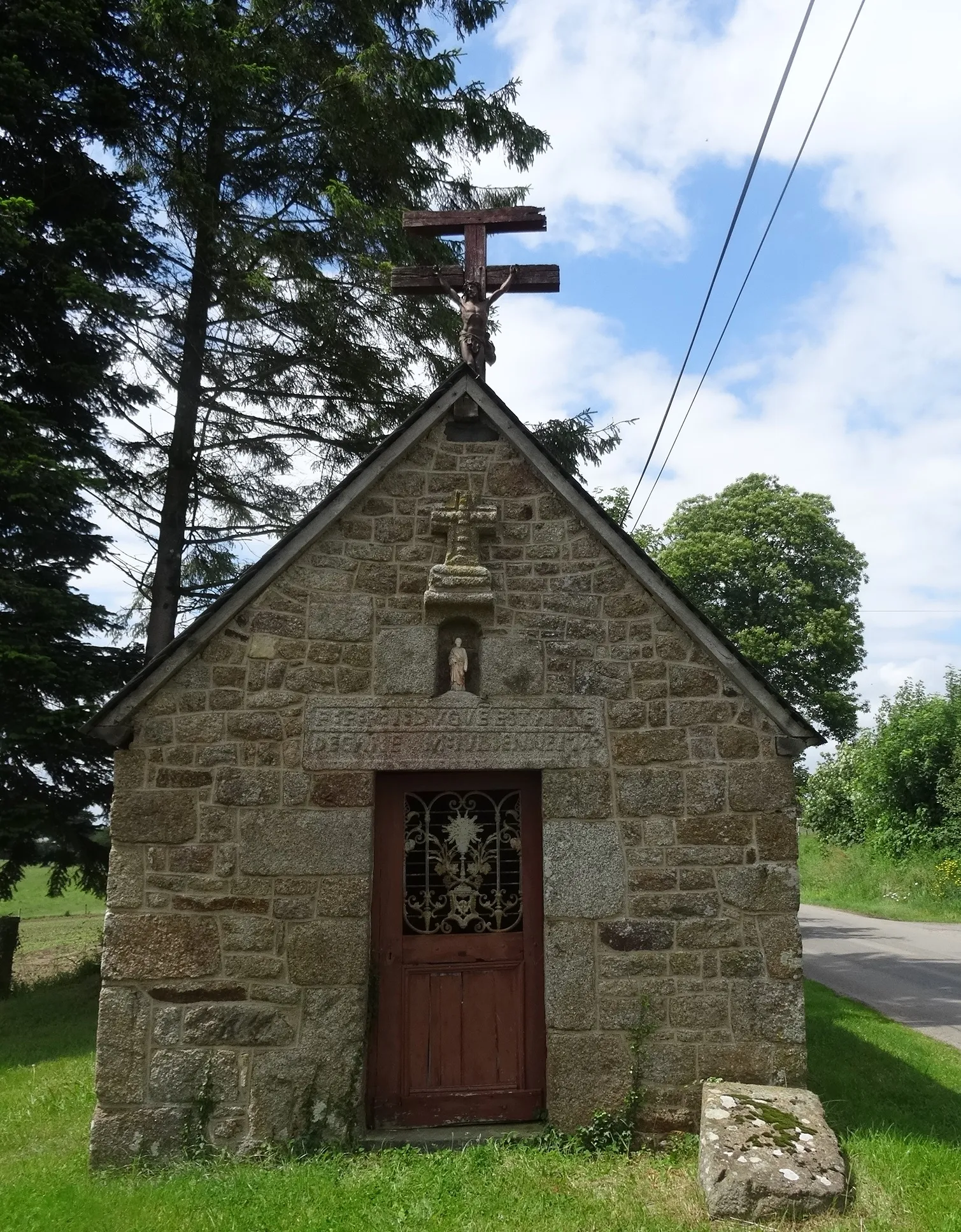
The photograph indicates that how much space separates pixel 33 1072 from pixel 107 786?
308 cm

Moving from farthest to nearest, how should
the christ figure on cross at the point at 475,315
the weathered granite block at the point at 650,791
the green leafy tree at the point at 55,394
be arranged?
the green leafy tree at the point at 55,394, the christ figure on cross at the point at 475,315, the weathered granite block at the point at 650,791

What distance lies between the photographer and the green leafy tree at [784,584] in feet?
77.9

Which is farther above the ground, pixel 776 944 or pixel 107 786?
pixel 107 786

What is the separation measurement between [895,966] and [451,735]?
10.8 m

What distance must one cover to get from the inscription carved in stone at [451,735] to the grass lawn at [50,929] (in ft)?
9.65

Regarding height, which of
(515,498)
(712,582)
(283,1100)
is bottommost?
(283,1100)

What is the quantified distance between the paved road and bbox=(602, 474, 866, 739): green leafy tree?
6.19m

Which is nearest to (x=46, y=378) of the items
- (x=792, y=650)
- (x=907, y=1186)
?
(x=907, y=1186)

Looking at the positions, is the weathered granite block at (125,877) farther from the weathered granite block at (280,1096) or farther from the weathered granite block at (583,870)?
the weathered granite block at (583,870)

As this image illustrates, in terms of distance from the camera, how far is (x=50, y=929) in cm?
1902

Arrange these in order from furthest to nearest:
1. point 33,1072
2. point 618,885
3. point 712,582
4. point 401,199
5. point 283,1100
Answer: point 712,582, point 401,199, point 33,1072, point 618,885, point 283,1100

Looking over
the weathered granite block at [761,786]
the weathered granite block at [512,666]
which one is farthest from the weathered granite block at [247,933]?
the weathered granite block at [761,786]

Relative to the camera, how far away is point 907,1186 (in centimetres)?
482

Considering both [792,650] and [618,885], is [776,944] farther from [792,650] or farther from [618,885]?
[792,650]
